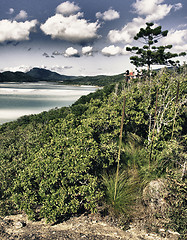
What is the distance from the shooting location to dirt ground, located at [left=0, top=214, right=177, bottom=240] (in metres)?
4.38

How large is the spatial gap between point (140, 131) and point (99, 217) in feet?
15.5

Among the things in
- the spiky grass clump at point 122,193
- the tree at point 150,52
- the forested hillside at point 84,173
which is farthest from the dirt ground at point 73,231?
the tree at point 150,52

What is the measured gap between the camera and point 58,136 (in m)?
6.27

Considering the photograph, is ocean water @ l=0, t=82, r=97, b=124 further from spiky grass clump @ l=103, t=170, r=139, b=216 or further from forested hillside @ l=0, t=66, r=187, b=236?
spiky grass clump @ l=103, t=170, r=139, b=216

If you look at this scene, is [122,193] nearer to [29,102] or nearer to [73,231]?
[73,231]

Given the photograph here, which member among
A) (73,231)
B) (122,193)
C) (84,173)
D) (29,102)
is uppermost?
(29,102)

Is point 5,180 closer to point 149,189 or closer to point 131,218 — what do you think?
point 131,218

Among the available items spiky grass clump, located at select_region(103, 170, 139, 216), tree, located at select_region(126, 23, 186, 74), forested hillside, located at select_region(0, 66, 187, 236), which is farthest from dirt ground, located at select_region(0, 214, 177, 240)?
tree, located at select_region(126, 23, 186, 74)

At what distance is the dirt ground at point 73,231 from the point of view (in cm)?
438

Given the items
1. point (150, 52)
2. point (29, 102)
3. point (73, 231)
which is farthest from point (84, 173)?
point (29, 102)

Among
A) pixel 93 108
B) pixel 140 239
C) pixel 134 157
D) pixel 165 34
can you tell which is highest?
pixel 165 34

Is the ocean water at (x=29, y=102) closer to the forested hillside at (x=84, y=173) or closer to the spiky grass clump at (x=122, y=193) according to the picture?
the forested hillside at (x=84, y=173)

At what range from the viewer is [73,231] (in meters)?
4.61

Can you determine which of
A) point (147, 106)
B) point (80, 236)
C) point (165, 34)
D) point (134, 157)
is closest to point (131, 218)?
point (80, 236)
